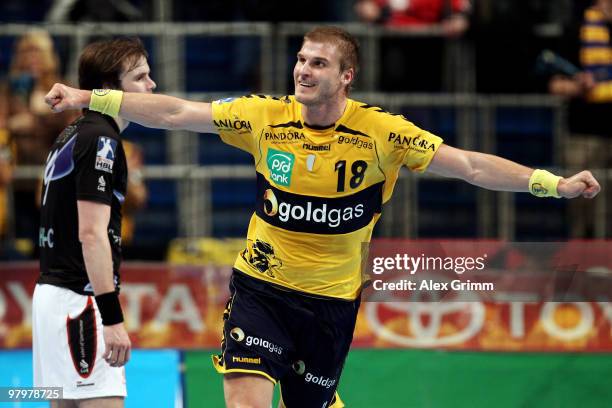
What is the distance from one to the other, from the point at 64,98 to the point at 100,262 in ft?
2.64

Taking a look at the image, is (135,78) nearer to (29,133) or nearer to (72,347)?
(72,347)

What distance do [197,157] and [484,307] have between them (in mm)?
3671

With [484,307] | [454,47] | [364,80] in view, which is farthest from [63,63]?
[484,307]

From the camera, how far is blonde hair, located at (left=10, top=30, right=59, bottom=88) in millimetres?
10289

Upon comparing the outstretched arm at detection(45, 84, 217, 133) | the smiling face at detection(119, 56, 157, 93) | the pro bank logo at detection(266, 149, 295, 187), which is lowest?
the pro bank logo at detection(266, 149, 295, 187)

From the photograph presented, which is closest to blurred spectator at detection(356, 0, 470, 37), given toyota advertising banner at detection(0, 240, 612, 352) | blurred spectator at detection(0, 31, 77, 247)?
toyota advertising banner at detection(0, 240, 612, 352)

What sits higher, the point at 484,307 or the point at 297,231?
the point at 297,231

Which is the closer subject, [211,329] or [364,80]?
[211,329]

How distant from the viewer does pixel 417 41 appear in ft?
34.6

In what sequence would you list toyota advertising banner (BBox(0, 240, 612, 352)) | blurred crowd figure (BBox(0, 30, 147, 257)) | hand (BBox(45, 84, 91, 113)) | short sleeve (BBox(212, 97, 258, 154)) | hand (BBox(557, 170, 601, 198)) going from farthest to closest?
1. blurred crowd figure (BBox(0, 30, 147, 257))
2. toyota advertising banner (BBox(0, 240, 612, 352))
3. short sleeve (BBox(212, 97, 258, 154))
4. hand (BBox(557, 170, 601, 198))
5. hand (BBox(45, 84, 91, 113))

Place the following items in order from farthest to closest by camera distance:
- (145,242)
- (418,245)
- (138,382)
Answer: (145,242) → (138,382) → (418,245)

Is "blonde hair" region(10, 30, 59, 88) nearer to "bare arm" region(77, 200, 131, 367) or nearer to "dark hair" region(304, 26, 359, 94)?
"dark hair" region(304, 26, 359, 94)

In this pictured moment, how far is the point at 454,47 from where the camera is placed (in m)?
10.6

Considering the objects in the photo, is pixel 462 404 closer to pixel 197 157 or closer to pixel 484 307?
pixel 484 307
